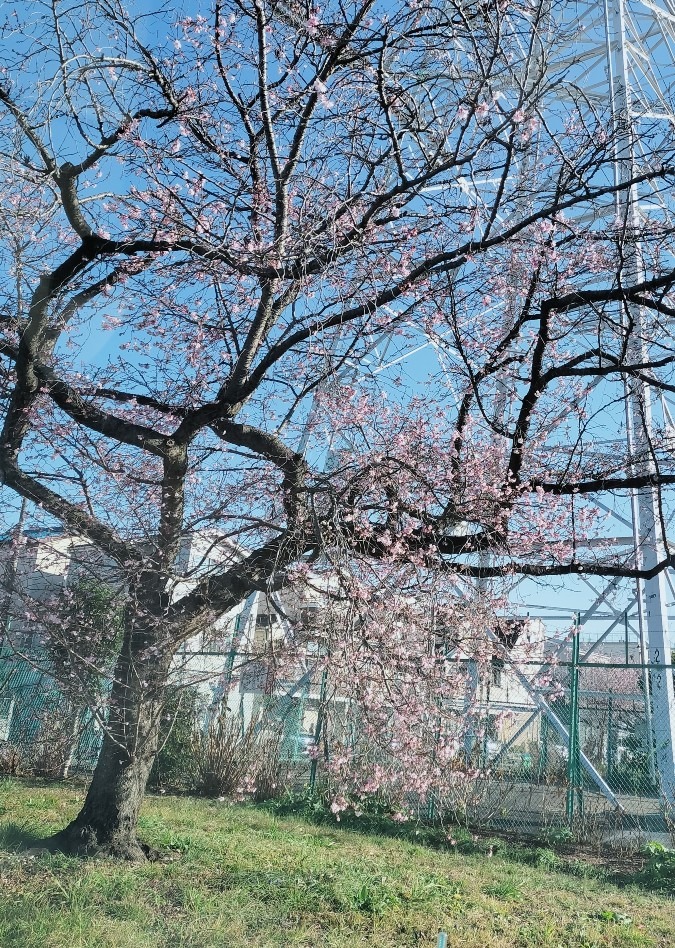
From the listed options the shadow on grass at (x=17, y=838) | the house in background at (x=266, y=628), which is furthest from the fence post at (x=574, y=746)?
the shadow on grass at (x=17, y=838)

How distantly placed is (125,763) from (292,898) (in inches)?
65.4

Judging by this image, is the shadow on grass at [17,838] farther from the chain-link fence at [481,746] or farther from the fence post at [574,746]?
the fence post at [574,746]

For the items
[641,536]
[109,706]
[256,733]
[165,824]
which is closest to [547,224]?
[641,536]

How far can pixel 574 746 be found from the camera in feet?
28.9

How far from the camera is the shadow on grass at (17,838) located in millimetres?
5776

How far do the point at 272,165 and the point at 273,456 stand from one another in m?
2.11

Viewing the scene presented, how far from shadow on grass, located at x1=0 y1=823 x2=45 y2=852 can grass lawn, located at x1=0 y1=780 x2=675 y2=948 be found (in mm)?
15

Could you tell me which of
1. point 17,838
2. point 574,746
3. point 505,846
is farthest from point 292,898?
point 574,746

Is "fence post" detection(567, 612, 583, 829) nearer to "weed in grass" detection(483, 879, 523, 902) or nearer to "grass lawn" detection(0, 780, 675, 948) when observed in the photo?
"grass lawn" detection(0, 780, 675, 948)

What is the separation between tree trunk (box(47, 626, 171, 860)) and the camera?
18.4ft

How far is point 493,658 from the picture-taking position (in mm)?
6160

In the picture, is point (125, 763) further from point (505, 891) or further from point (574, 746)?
point (574, 746)

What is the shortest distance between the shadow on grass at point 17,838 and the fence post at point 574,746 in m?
5.60

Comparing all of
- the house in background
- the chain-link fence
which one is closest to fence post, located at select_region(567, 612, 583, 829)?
the chain-link fence
